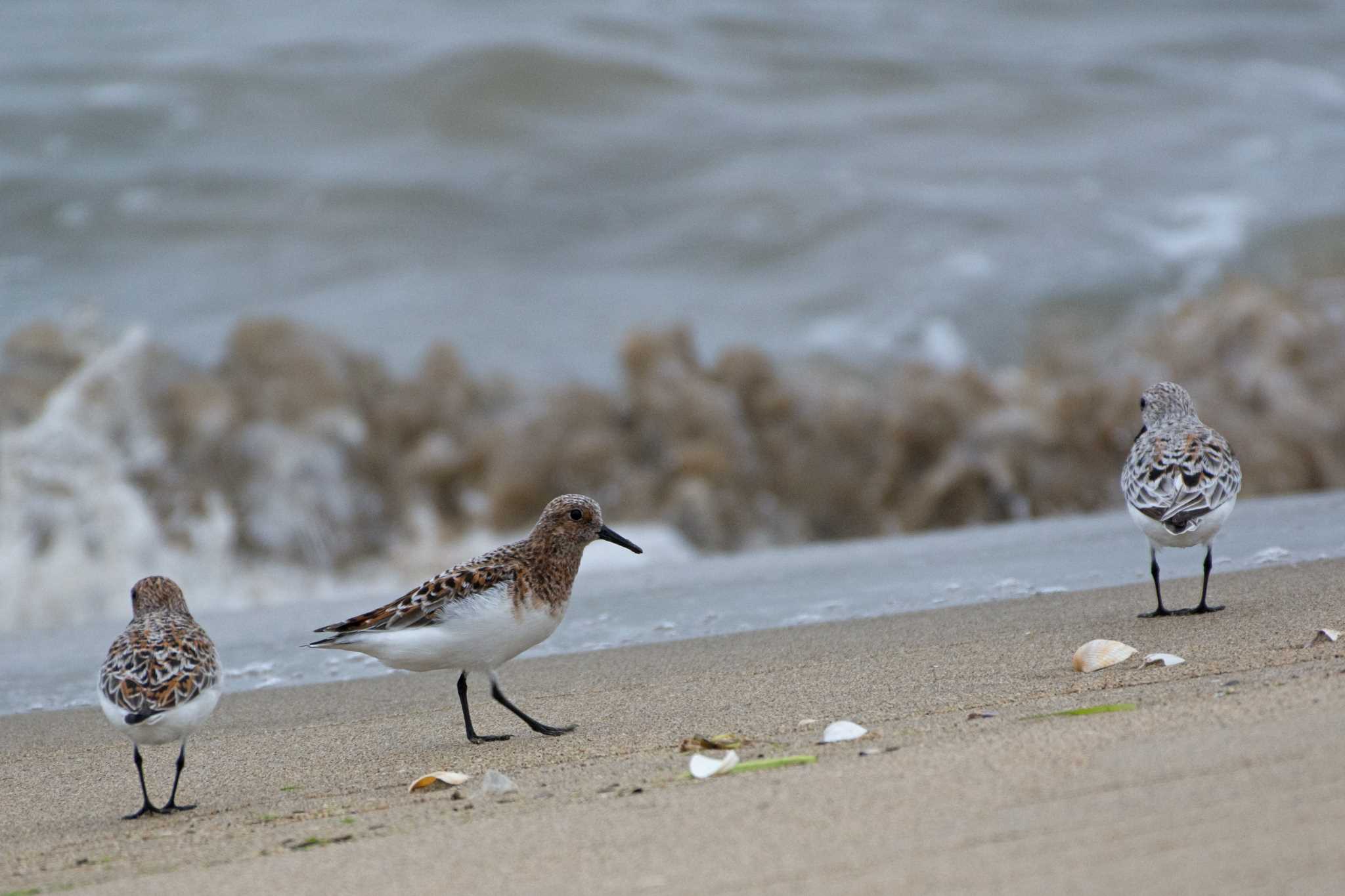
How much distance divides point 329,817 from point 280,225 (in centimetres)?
1102

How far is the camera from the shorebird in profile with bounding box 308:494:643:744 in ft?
13.9

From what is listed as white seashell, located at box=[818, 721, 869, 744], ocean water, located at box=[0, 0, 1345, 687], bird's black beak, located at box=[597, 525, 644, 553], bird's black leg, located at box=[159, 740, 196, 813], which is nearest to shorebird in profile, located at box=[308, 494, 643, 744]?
bird's black beak, located at box=[597, 525, 644, 553]

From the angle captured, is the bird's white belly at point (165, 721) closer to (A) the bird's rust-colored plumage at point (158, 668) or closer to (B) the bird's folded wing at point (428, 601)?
(A) the bird's rust-colored plumage at point (158, 668)

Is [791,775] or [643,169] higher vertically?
[643,169]

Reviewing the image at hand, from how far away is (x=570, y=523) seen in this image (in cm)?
458

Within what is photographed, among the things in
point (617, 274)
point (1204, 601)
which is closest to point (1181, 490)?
point (1204, 601)

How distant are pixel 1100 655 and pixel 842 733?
1087 mm

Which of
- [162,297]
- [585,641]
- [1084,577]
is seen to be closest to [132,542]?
[162,297]

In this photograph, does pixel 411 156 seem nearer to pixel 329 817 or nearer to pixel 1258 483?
pixel 1258 483

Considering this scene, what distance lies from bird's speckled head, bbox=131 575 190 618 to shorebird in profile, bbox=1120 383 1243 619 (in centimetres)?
329

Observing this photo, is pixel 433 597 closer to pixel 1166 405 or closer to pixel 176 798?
pixel 176 798

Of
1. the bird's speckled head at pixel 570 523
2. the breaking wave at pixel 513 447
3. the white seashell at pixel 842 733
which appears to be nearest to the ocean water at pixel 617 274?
the breaking wave at pixel 513 447

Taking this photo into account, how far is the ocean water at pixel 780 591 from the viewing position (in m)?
5.80

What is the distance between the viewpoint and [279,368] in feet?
34.3
